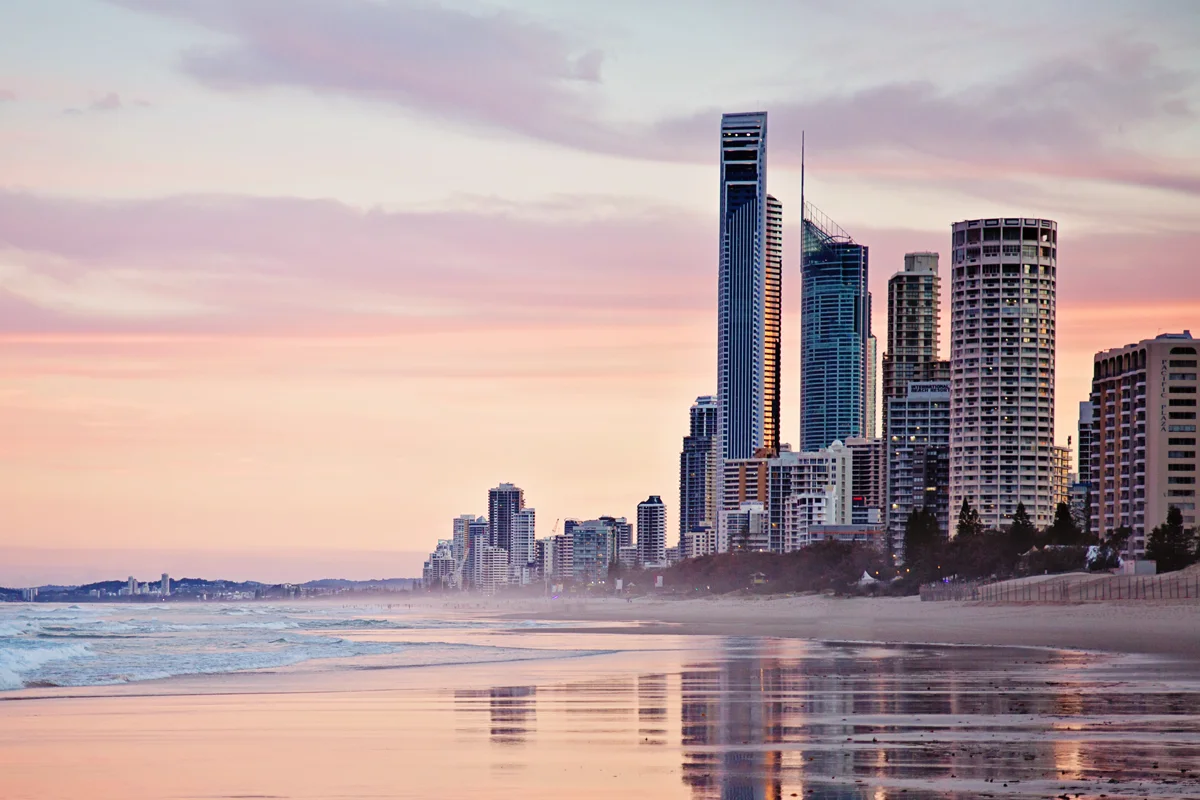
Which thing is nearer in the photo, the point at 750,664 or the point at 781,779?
the point at 781,779

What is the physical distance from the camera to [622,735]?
24.8 m

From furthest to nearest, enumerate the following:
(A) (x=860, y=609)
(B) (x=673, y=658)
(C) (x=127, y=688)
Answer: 1. (A) (x=860, y=609)
2. (B) (x=673, y=658)
3. (C) (x=127, y=688)

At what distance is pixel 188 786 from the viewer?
18953 mm

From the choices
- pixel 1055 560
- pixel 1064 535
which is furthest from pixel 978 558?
pixel 1055 560

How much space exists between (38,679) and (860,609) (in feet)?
315

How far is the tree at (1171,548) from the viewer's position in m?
131

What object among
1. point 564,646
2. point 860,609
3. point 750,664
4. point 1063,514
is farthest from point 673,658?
point 1063,514

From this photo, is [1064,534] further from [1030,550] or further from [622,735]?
[622,735]

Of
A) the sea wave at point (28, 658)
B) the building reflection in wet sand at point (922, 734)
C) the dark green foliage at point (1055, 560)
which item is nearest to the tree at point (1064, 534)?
the dark green foliage at point (1055, 560)

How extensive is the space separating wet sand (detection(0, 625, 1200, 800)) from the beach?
75 millimetres

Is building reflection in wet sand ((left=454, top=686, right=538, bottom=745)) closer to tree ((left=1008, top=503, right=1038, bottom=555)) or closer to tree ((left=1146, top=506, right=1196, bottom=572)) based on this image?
tree ((left=1146, top=506, right=1196, bottom=572))

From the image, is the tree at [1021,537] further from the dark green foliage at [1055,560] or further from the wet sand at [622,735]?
the wet sand at [622,735]

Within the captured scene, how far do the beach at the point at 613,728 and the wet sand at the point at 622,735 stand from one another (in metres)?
0.07

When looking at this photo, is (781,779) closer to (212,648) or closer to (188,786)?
(188,786)
